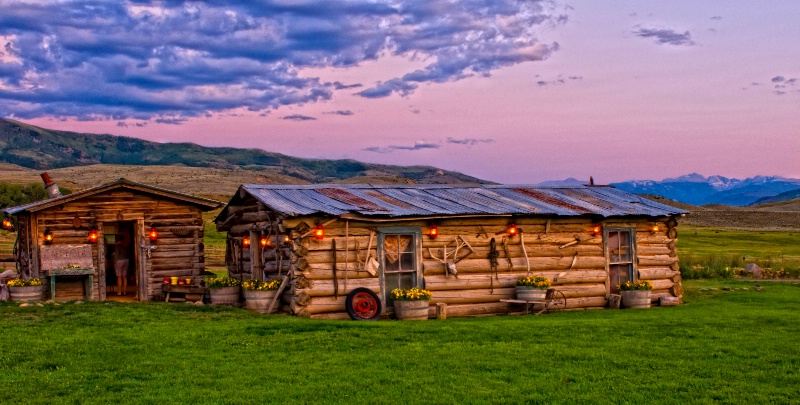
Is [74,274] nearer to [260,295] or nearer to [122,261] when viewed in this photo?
[122,261]

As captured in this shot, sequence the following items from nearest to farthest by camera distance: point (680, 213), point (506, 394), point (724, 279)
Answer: point (506, 394)
point (680, 213)
point (724, 279)

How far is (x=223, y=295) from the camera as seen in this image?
20828mm

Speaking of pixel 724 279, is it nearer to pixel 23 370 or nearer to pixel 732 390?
pixel 732 390

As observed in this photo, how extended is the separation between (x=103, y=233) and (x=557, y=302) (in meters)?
12.8

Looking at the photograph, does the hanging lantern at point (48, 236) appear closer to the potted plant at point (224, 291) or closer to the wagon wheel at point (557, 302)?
the potted plant at point (224, 291)

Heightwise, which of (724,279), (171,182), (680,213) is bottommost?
(724,279)

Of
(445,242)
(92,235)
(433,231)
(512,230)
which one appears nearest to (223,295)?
(92,235)

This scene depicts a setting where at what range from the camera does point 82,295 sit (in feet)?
72.6

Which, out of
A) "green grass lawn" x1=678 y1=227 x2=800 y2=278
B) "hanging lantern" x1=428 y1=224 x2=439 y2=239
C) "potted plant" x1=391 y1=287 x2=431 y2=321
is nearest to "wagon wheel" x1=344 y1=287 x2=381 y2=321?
"potted plant" x1=391 y1=287 x2=431 y2=321

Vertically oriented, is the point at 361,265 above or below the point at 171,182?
below

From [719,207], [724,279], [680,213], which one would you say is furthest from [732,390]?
[719,207]

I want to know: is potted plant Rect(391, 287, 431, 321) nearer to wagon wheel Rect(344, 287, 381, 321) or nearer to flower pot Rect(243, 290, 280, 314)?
wagon wheel Rect(344, 287, 381, 321)

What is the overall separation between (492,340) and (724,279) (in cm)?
2259

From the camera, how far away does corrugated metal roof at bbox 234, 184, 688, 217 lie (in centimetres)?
2055
